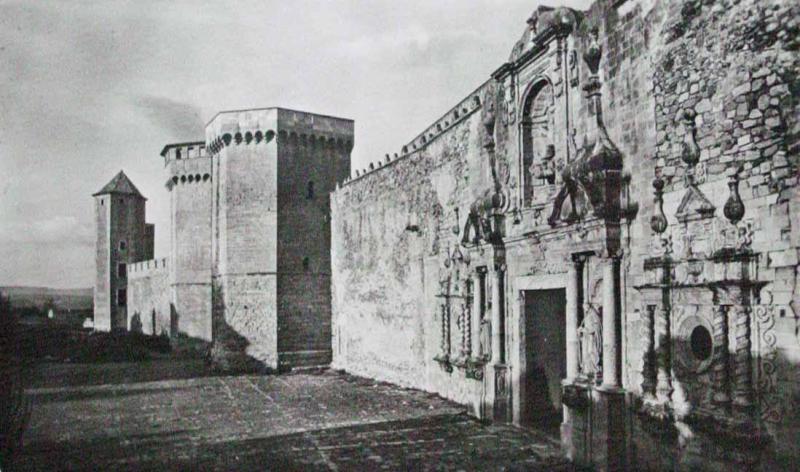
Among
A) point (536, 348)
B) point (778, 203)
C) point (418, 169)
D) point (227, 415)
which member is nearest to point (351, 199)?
point (418, 169)

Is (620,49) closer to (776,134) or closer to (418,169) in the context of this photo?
(776,134)

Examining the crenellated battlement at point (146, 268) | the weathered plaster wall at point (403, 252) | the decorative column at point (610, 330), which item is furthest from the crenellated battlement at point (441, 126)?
the crenellated battlement at point (146, 268)

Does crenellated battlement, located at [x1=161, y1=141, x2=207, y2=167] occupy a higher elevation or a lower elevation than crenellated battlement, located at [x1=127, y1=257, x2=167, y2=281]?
higher

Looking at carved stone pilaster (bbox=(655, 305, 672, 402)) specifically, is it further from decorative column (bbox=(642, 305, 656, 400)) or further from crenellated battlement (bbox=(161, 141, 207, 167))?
crenellated battlement (bbox=(161, 141, 207, 167))

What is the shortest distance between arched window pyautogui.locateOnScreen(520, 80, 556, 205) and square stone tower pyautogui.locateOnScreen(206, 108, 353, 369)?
42.4 feet

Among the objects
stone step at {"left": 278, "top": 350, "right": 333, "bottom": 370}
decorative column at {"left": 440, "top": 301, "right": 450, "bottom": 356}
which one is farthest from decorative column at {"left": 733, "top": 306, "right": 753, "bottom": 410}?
stone step at {"left": 278, "top": 350, "right": 333, "bottom": 370}

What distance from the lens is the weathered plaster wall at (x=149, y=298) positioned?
3666cm

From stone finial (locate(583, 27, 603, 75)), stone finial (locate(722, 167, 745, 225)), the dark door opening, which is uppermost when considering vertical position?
stone finial (locate(583, 27, 603, 75))

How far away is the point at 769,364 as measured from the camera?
20.7ft

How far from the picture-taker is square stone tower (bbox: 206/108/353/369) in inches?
887

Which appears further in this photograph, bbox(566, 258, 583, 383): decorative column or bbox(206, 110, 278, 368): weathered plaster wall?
bbox(206, 110, 278, 368): weathered plaster wall

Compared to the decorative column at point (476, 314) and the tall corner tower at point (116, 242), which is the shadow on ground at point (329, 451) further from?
the tall corner tower at point (116, 242)

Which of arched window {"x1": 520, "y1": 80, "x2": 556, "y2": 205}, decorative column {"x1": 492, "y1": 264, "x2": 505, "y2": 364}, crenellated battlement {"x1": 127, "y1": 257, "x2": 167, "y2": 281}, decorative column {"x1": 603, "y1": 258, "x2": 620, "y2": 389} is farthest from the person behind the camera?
crenellated battlement {"x1": 127, "y1": 257, "x2": 167, "y2": 281}

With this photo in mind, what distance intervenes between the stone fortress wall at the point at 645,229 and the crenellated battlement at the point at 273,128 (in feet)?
35.5
